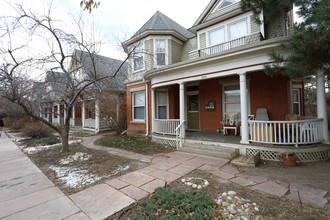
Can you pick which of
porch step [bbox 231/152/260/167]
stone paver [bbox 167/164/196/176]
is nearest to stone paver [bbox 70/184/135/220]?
stone paver [bbox 167/164/196/176]

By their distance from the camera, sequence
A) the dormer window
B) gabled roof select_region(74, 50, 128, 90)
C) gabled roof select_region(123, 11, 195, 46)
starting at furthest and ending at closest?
1. gabled roof select_region(123, 11, 195, 46)
2. the dormer window
3. gabled roof select_region(74, 50, 128, 90)

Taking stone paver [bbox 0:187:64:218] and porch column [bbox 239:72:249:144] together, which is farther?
porch column [bbox 239:72:249:144]

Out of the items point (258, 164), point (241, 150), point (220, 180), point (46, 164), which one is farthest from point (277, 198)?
point (46, 164)

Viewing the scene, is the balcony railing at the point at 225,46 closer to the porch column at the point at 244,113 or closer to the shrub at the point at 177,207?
the porch column at the point at 244,113

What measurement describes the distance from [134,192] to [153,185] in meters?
0.46

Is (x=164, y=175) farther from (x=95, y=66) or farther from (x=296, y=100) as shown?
(x=296, y=100)

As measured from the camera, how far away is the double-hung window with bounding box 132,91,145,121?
9.31 metres

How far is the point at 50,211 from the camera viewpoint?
255 cm

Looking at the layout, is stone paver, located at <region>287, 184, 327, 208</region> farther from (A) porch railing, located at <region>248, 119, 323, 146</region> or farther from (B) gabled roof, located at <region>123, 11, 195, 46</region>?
(B) gabled roof, located at <region>123, 11, 195, 46</region>

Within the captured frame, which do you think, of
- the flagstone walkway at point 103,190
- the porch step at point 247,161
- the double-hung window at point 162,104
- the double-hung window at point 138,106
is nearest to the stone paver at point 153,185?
the flagstone walkway at point 103,190

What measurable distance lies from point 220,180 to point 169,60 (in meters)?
6.98

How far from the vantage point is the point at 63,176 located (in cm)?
401

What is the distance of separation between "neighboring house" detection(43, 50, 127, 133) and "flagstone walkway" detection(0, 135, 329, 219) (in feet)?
8.16

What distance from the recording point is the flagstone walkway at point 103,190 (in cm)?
255
